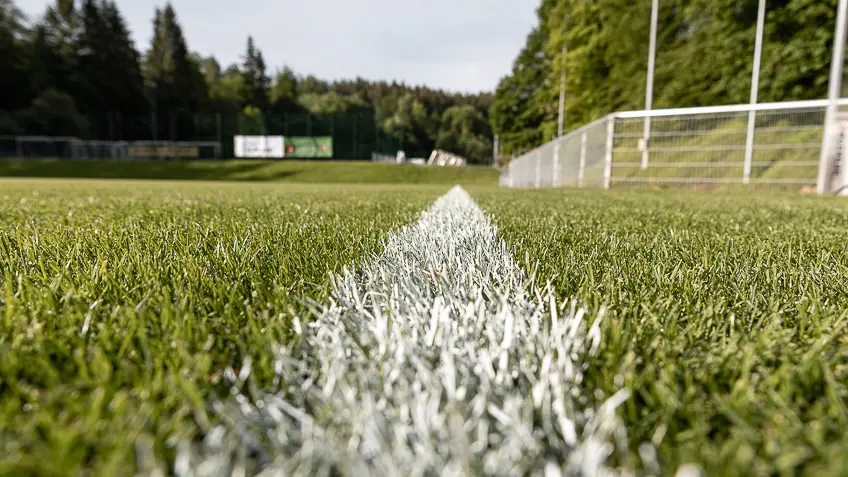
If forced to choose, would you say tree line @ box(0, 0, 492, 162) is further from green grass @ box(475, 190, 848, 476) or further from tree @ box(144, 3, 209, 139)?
green grass @ box(475, 190, 848, 476)

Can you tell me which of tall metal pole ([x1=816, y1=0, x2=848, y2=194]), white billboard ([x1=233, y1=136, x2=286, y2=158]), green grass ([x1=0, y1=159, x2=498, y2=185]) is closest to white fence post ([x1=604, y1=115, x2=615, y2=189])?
tall metal pole ([x1=816, y1=0, x2=848, y2=194])

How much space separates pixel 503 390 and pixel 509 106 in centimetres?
5067

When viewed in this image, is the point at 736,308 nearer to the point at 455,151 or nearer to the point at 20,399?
the point at 20,399

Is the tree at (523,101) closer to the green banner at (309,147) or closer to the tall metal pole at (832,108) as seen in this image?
the green banner at (309,147)

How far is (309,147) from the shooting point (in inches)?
1918

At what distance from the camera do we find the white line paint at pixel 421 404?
0.46 metres

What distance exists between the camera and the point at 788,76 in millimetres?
15617

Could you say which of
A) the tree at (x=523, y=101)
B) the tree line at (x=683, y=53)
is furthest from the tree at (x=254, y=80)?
the tree line at (x=683, y=53)

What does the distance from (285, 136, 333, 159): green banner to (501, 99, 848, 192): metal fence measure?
127ft

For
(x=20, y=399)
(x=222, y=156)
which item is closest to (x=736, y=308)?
(x=20, y=399)

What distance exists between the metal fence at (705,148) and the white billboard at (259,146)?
38.7m

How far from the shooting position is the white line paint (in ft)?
1.52

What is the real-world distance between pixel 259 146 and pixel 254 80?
3175 cm

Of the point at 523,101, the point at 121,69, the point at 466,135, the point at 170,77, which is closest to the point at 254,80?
the point at 170,77
